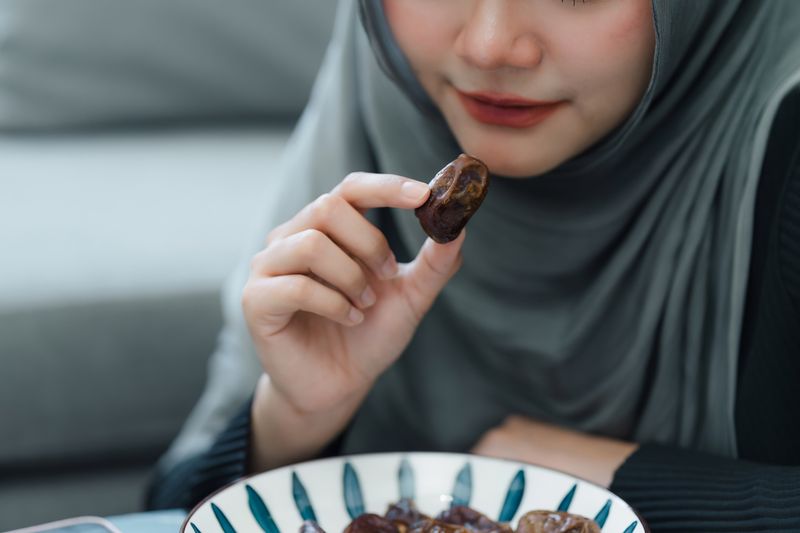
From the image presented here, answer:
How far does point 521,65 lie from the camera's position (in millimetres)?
843

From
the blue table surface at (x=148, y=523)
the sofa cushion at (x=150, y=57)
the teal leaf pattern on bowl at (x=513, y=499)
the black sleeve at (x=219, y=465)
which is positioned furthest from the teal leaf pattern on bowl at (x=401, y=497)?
the sofa cushion at (x=150, y=57)

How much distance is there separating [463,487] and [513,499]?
42 millimetres

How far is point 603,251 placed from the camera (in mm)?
1065

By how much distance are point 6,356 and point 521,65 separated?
0.90 metres

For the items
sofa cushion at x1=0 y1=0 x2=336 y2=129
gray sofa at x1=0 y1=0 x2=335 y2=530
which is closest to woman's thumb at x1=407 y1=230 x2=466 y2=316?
gray sofa at x1=0 y1=0 x2=335 y2=530

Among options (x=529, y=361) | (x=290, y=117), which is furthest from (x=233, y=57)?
(x=529, y=361)

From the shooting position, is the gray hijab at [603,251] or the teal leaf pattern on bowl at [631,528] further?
the gray hijab at [603,251]

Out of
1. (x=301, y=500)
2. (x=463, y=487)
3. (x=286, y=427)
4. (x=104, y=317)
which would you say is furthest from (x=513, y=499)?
(x=104, y=317)

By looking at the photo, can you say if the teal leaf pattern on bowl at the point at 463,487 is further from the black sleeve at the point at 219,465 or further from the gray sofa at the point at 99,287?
the gray sofa at the point at 99,287

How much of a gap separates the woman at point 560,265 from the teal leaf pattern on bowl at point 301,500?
0.14 meters

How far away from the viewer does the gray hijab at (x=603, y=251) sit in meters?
0.97

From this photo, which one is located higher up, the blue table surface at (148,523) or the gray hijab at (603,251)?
the gray hijab at (603,251)

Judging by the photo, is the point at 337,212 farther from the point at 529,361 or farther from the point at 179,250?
the point at 179,250

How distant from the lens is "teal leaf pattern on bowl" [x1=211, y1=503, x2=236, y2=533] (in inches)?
28.9
